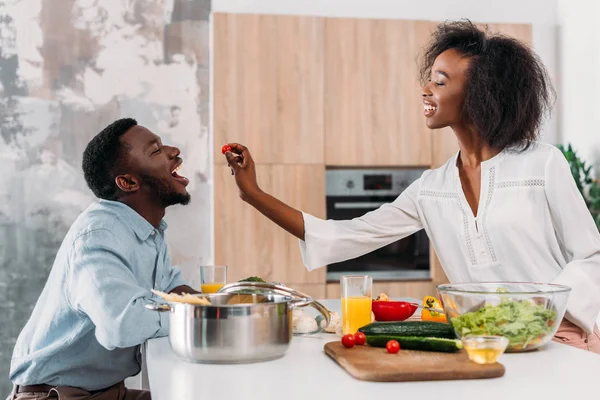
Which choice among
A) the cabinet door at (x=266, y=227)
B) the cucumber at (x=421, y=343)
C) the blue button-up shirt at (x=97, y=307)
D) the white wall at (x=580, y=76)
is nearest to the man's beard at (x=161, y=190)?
the blue button-up shirt at (x=97, y=307)

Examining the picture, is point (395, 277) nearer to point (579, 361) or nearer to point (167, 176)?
point (167, 176)

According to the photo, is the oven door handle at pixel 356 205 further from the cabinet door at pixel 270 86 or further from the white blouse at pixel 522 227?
the white blouse at pixel 522 227

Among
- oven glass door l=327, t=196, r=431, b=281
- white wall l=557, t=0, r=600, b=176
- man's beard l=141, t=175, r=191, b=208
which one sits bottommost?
oven glass door l=327, t=196, r=431, b=281

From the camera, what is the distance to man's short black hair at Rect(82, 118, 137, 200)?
92.7 inches

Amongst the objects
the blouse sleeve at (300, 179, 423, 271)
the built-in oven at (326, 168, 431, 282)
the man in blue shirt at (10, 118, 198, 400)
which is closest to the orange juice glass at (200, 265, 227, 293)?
the man in blue shirt at (10, 118, 198, 400)

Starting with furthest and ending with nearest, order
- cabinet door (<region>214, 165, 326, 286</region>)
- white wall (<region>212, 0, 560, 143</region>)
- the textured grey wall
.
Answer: white wall (<region>212, 0, 560, 143</region>) < the textured grey wall < cabinet door (<region>214, 165, 326, 286</region>)

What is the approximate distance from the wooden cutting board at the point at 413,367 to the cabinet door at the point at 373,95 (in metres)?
3.06

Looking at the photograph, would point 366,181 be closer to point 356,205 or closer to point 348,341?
point 356,205

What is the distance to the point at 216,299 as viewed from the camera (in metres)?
1.83

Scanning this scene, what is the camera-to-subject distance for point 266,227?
4.48 m

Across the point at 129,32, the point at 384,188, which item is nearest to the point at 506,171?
the point at 384,188

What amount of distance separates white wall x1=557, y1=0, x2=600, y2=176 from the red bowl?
3292 millimetres

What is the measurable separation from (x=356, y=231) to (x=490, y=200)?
56 centimetres

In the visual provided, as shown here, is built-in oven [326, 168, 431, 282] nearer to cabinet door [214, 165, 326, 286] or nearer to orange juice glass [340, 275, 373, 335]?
cabinet door [214, 165, 326, 286]
